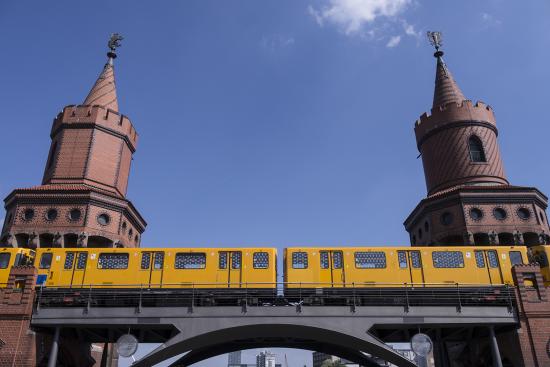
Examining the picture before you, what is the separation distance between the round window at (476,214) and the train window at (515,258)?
7.40 meters

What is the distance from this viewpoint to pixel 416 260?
2328 centimetres

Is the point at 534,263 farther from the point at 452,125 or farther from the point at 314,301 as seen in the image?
the point at 452,125

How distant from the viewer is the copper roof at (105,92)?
37.1 metres

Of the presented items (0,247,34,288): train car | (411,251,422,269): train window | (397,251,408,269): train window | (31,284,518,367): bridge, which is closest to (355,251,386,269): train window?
(397,251,408,269): train window

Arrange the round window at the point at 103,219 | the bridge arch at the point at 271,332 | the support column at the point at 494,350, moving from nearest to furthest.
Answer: the bridge arch at the point at 271,332 < the support column at the point at 494,350 < the round window at the point at 103,219

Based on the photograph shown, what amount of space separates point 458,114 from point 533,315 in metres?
18.5

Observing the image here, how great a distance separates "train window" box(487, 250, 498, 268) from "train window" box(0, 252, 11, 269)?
23.8 m

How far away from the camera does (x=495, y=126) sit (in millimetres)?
36312

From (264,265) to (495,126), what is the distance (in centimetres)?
2367

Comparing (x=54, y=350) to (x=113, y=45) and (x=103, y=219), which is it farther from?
(x=113, y=45)

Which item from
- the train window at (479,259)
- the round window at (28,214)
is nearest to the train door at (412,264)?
the train window at (479,259)

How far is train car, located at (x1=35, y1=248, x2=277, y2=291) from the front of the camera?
73.6 feet

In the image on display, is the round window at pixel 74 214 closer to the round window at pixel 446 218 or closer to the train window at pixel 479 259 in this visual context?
the train window at pixel 479 259

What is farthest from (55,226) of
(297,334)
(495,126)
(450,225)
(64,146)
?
(495,126)
